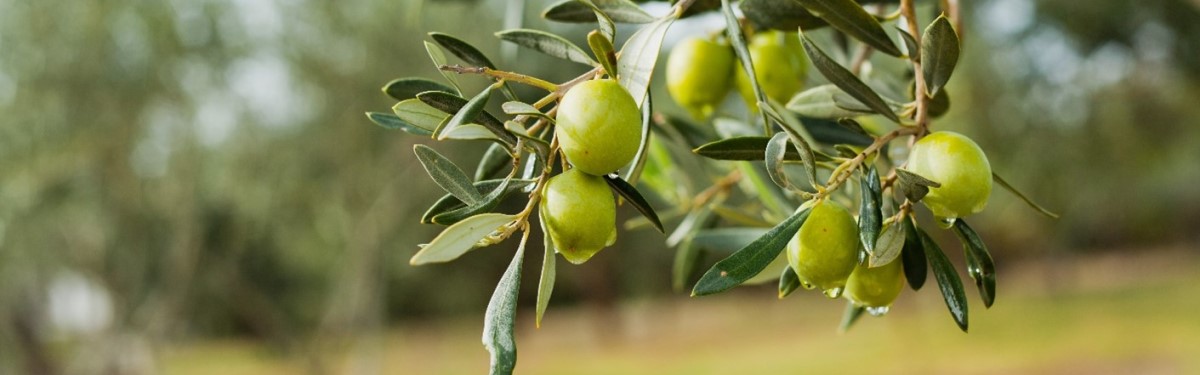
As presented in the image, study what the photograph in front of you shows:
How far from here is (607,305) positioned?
19.1m

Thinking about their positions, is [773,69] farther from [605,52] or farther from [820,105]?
[605,52]

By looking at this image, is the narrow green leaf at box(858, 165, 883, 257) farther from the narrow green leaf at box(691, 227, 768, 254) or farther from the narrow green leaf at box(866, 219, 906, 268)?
the narrow green leaf at box(691, 227, 768, 254)

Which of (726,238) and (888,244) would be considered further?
(726,238)

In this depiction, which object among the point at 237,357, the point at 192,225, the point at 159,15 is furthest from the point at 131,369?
the point at 237,357

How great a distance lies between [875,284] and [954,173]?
9 cm

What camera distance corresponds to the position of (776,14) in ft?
2.06

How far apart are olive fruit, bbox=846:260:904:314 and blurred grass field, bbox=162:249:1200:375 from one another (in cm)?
992

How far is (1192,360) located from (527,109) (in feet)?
41.2

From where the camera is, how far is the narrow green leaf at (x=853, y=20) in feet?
1.78

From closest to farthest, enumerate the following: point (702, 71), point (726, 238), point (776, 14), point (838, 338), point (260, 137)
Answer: point (776, 14), point (702, 71), point (726, 238), point (260, 137), point (838, 338)

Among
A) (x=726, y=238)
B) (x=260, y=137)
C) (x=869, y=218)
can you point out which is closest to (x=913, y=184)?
(x=869, y=218)

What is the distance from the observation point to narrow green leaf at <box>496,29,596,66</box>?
52cm

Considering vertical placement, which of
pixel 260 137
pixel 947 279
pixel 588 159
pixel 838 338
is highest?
pixel 588 159

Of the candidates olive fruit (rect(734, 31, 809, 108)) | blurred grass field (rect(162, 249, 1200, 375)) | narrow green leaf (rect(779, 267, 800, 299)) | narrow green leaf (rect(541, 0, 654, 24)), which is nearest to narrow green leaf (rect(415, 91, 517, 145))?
narrow green leaf (rect(541, 0, 654, 24))
